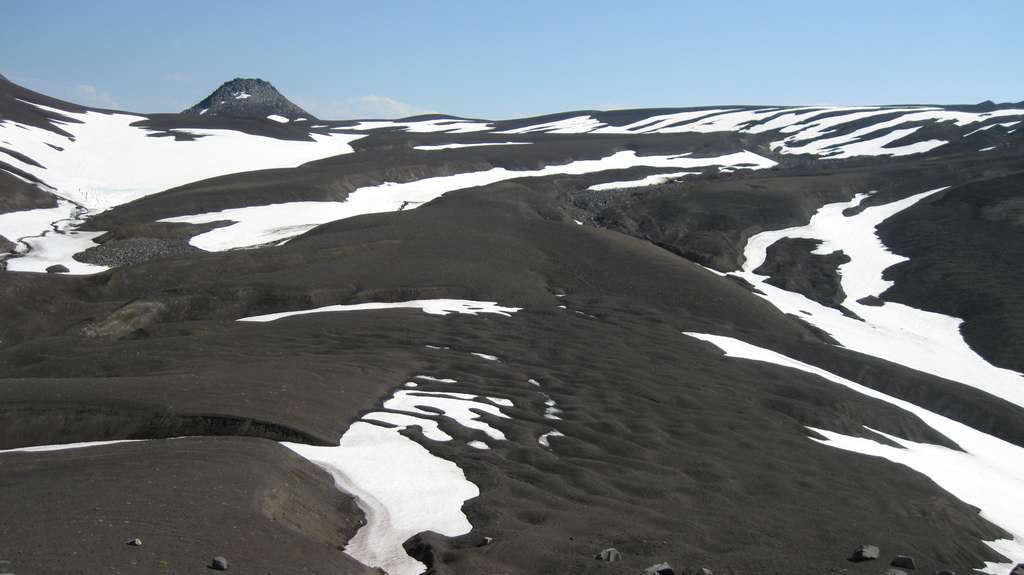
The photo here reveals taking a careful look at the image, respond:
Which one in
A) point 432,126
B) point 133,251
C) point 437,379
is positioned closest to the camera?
point 437,379

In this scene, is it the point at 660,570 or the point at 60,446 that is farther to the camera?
the point at 60,446

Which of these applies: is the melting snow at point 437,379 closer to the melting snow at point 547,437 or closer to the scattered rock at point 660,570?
the melting snow at point 547,437

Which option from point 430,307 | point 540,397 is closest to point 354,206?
point 430,307

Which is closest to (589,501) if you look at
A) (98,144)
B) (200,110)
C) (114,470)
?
(114,470)

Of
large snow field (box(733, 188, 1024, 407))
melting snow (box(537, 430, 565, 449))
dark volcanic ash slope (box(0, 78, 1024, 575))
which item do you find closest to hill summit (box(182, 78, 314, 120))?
dark volcanic ash slope (box(0, 78, 1024, 575))

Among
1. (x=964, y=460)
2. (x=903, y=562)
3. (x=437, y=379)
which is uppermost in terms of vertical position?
(x=437, y=379)

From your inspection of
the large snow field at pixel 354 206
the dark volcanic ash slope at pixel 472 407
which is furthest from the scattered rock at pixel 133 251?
the large snow field at pixel 354 206

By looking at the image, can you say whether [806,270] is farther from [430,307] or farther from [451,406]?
[451,406]
